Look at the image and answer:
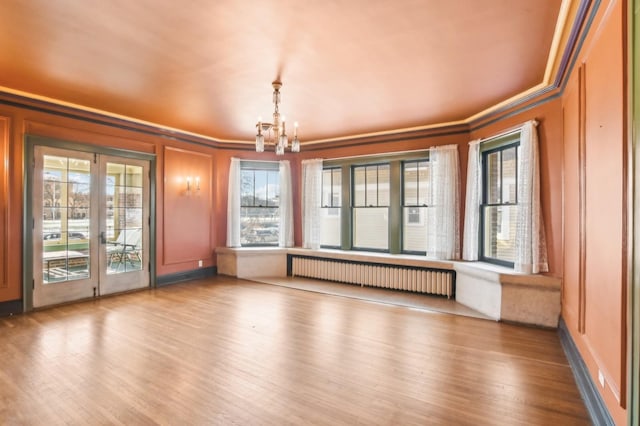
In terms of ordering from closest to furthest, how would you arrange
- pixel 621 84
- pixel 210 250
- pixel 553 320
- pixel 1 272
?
pixel 621 84 → pixel 553 320 → pixel 1 272 → pixel 210 250

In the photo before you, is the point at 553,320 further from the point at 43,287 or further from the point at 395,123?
the point at 43,287

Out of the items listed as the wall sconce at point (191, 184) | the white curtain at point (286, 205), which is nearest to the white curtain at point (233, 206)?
the wall sconce at point (191, 184)

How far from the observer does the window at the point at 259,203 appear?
24.1 ft

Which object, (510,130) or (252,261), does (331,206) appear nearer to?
(252,261)

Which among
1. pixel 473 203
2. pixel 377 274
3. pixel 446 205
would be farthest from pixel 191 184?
pixel 473 203

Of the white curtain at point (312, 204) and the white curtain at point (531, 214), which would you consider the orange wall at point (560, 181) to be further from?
the white curtain at point (312, 204)

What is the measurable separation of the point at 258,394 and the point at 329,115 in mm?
4049

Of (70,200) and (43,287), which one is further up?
(70,200)

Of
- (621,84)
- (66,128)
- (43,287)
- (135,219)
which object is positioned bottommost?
(43,287)

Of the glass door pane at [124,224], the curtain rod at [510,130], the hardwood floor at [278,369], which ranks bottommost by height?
the hardwood floor at [278,369]

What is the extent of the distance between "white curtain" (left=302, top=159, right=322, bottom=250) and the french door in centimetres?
303

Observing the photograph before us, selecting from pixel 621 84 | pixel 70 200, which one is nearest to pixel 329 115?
pixel 621 84

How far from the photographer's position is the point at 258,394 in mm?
2609

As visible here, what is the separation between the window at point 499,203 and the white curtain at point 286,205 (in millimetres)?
3788
